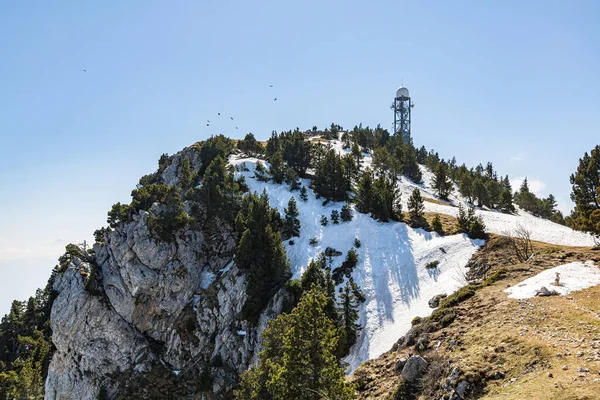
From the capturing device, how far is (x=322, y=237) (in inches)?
2372

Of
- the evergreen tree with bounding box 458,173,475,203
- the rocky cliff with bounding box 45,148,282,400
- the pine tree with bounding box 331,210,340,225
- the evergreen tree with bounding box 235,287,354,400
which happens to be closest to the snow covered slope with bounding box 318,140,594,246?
the evergreen tree with bounding box 458,173,475,203

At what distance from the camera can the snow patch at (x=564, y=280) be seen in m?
24.7

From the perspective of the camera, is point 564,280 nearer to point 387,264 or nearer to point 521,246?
point 521,246

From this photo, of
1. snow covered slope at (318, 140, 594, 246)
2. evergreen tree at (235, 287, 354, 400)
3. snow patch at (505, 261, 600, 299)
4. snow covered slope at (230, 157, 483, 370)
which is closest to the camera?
evergreen tree at (235, 287, 354, 400)

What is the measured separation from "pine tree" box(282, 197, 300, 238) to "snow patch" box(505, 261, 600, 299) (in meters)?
38.9

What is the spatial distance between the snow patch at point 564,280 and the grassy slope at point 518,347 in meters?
1.09

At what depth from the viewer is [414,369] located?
20484 millimetres

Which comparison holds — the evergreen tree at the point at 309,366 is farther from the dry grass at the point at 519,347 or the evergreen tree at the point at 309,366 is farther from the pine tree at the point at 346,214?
the pine tree at the point at 346,214

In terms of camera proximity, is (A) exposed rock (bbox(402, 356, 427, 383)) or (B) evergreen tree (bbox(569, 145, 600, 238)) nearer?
(A) exposed rock (bbox(402, 356, 427, 383))

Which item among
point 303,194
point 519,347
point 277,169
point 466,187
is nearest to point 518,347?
point 519,347

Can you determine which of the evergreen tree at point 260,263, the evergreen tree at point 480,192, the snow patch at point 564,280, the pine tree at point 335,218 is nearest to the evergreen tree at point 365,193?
the pine tree at point 335,218

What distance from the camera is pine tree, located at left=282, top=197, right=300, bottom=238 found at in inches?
2431

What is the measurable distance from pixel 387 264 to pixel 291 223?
64.6ft

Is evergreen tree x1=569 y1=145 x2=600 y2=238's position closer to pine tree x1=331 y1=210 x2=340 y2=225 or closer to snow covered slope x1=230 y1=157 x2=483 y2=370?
snow covered slope x1=230 y1=157 x2=483 y2=370
